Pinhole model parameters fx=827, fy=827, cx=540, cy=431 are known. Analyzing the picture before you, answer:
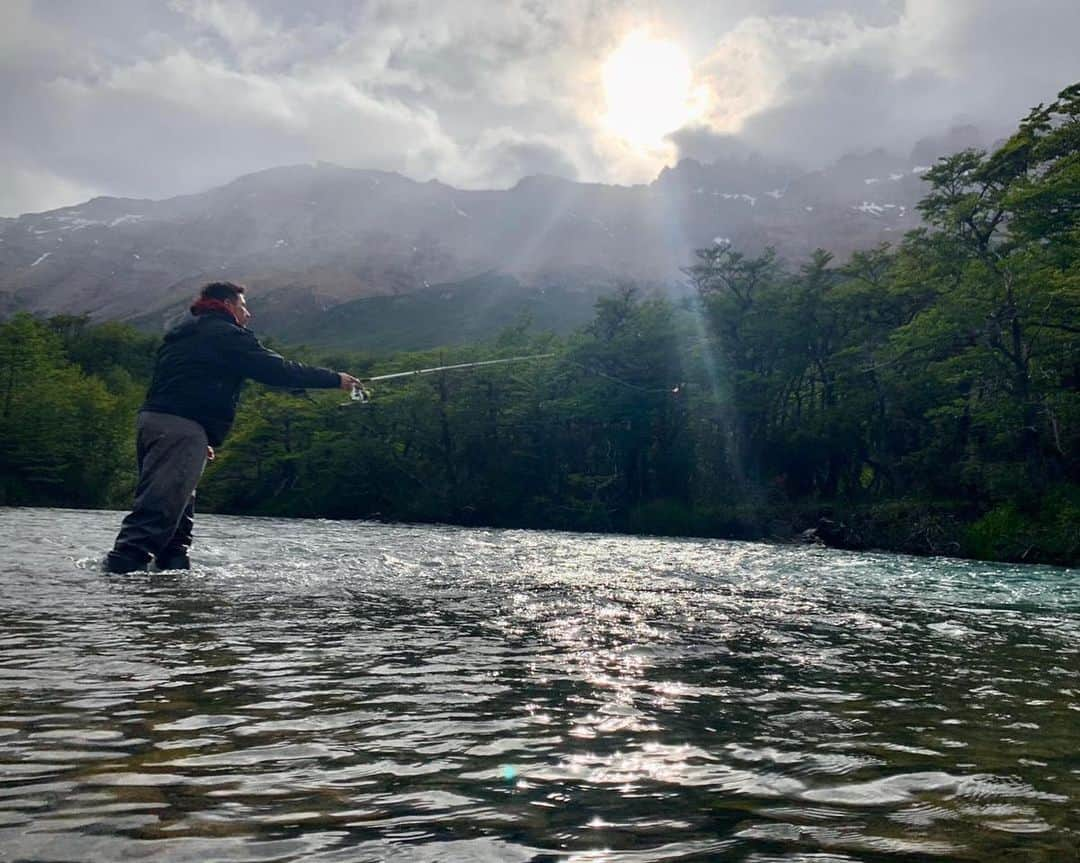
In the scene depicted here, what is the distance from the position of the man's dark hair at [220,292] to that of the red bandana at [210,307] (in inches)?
2.8

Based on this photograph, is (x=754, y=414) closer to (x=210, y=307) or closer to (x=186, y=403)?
(x=210, y=307)

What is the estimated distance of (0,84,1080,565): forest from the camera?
35.3m

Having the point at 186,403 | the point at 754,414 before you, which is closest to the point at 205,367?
the point at 186,403

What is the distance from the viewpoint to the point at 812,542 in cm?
4069

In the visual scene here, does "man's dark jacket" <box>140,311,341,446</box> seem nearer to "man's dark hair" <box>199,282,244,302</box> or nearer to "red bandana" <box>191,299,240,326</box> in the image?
"red bandana" <box>191,299,240,326</box>

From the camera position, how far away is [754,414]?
5850cm

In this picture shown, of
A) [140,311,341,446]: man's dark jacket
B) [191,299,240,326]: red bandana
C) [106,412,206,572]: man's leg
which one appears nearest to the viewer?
[106,412,206,572]: man's leg

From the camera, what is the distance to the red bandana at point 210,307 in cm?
1192

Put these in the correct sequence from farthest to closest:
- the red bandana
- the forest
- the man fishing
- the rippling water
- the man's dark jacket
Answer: the forest, the red bandana, the man's dark jacket, the man fishing, the rippling water

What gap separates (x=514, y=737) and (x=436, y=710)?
65 cm

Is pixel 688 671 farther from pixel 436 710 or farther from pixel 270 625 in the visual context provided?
pixel 270 625

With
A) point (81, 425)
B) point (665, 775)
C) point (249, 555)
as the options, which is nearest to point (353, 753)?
point (665, 775)

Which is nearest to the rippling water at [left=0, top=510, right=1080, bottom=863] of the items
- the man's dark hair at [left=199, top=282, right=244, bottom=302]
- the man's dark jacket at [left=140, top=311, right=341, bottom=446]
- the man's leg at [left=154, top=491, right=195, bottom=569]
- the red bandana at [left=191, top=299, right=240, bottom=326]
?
the man's leg at [left=154, top=491, right=195, bottom=569]

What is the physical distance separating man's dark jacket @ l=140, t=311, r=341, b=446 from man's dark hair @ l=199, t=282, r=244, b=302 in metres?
0.31
